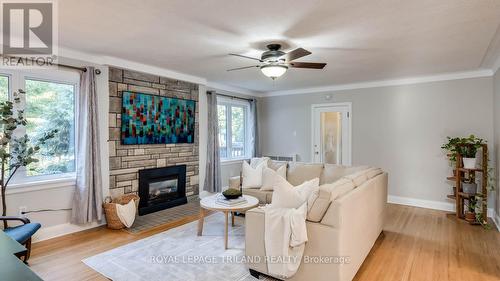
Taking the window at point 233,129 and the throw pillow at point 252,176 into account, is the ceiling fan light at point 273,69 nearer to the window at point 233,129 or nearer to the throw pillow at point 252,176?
the throw pillow at point 252,176

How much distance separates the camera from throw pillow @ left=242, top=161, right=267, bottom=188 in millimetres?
4543

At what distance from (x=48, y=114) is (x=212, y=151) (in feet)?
9.32

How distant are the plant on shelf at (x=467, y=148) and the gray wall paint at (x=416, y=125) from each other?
0.44 meters

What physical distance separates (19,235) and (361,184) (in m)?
3.43

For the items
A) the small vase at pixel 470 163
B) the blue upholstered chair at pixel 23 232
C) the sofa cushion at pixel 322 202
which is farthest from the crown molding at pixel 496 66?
the blue upholstered chair at pixel 23 232

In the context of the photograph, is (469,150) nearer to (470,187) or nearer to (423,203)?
(470,187)

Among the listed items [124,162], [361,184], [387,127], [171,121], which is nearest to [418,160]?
[387,127]

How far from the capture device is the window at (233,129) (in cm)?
634

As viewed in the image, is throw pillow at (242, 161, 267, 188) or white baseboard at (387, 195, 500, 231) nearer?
throw pillow at (242, 161, 267, 188)

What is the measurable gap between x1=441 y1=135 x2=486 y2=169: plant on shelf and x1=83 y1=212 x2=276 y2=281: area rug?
366cm

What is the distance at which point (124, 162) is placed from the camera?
4293mm

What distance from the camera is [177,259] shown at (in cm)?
296

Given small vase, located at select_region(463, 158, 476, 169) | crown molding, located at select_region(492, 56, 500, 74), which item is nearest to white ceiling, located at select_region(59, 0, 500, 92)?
crown molding, located at select_region(492, 56, 500, 74)

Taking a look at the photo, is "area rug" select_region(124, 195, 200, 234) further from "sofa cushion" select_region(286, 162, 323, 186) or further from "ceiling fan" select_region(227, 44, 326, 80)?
"ceiling fan" select_region(227, 44, 326, 80)
